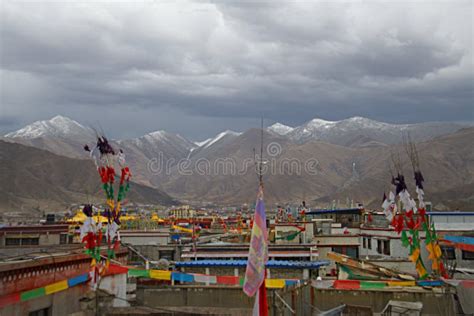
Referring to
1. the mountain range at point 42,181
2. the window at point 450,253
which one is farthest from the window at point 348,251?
the mountain range at point 42,181

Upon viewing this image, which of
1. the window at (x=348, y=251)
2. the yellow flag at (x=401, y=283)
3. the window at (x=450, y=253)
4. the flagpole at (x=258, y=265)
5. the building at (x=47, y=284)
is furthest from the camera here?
the window at (x=348, y=251)

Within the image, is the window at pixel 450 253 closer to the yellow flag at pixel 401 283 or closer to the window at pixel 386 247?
the window at pixel 386 247

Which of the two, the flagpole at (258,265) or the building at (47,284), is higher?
the flagpole at (258,265)

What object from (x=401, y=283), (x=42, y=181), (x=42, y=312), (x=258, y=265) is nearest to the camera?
(x=258, y=265)

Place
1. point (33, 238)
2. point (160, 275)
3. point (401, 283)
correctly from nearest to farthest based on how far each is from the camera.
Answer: point (401, 283) < point (160, 275) < point (33, 238)

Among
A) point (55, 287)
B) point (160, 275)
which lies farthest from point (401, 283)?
point (55, 287)

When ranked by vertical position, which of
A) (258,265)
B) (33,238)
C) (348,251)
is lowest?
(348,251)

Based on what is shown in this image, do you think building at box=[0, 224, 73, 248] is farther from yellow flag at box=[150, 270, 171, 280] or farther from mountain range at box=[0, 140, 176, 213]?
mountain range at box=[0, 140, 176, 213]

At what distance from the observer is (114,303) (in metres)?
12.3

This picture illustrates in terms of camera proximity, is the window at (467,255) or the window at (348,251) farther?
the window at (348,251)

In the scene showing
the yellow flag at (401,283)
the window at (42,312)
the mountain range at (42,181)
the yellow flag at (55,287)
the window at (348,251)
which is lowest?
the window at (348,251)

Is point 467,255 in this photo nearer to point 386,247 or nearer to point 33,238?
point 386,247

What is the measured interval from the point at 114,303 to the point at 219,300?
2.35 meters

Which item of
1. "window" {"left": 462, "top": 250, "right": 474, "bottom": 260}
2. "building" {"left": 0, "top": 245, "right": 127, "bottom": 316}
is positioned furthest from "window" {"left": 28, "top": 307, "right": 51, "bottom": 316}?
"window" {"left": 462, "top": 250, "right": 474, "bottom": 260}
